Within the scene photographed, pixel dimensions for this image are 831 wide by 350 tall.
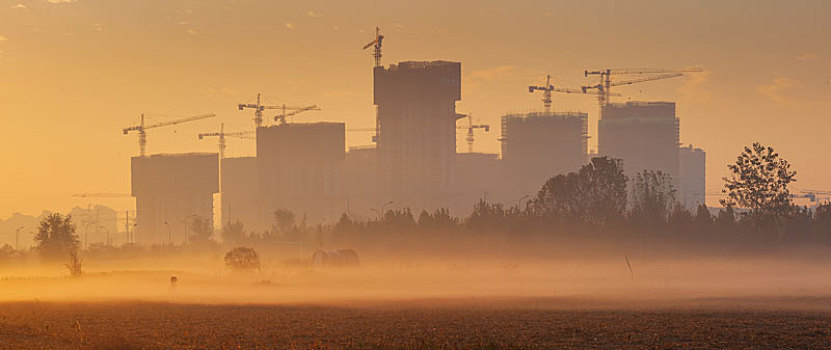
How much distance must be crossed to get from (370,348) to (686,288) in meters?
88.0

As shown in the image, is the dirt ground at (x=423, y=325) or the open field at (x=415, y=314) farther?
the open field at (x=415, y=314)

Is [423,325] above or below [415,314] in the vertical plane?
above

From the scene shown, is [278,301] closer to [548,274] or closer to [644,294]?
[644,294]

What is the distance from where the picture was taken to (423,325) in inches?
3312

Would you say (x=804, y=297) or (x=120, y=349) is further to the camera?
(x=804, y=297)

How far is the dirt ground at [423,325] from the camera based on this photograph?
7231 cm

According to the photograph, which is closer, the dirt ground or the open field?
the dirt ground

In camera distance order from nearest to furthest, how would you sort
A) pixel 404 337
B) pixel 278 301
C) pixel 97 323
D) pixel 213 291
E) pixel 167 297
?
pixel 404 337 < pixel 97 323 < pixel 278 301 < pixel 167 297 < pixel 213 291

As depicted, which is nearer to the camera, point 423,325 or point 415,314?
point 423,325

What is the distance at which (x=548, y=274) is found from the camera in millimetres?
197500

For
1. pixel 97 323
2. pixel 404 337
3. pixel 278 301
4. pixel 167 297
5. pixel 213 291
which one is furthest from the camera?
pixel 213 291

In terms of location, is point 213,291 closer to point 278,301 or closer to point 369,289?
point 369,289

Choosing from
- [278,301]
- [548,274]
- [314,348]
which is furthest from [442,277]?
[314,348]

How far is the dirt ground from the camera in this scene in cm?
7231
